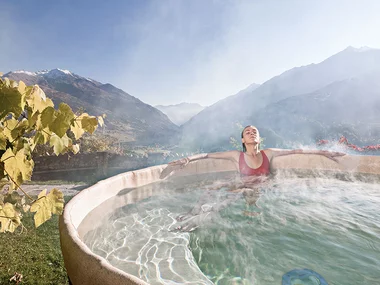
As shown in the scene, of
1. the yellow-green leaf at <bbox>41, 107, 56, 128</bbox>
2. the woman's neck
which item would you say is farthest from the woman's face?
the yellow-green leaf at <bbox>41, 107, 56, 128</bbox>

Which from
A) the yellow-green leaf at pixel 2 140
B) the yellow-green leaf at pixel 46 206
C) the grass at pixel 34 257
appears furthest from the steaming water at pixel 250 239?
the yellow-green leaf at pixel 2 140

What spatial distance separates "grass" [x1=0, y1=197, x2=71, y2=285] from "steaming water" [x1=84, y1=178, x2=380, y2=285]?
2.27ft

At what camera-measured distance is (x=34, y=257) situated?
3055 millimetres

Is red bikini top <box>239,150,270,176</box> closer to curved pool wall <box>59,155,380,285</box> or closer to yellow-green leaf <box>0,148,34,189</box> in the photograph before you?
curved pool wall <box>59,155,380,285</box>

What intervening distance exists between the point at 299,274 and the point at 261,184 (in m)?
2.77

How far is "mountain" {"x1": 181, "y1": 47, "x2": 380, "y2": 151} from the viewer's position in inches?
1100

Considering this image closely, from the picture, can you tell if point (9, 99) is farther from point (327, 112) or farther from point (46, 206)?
point (327, 112)

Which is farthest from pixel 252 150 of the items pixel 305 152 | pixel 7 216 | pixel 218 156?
pixel 7 216

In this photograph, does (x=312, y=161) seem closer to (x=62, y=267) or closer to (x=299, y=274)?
(x=299, y=274)

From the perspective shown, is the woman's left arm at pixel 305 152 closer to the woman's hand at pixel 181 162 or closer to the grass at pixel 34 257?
the woman's hand at pixel 181 162

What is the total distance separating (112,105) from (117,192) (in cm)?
4550

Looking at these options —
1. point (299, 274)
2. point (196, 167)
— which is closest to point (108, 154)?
point (196, 167)

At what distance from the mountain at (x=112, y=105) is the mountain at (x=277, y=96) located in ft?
14.2

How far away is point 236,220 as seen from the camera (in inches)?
126
